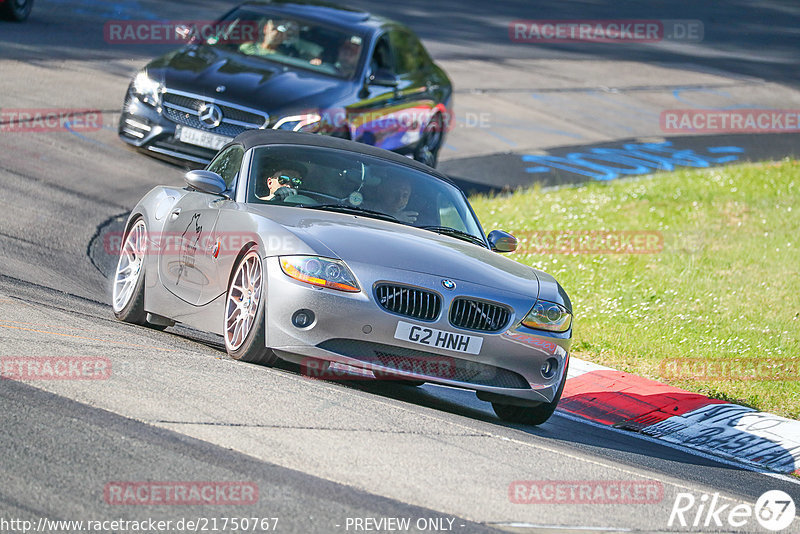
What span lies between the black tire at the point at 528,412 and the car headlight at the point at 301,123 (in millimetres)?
6434

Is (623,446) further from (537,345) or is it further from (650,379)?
(650,379)

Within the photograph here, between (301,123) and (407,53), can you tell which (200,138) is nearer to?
(301,123)

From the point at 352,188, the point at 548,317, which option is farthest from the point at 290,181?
the point at 548,317

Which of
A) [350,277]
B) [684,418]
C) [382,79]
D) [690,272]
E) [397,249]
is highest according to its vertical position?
[382,79]

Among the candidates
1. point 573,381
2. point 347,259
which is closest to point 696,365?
point 573,381

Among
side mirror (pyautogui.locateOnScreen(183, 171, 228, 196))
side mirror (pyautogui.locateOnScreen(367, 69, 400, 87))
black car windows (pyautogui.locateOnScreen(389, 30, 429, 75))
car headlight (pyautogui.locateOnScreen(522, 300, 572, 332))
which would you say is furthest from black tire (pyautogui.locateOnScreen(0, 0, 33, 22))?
car headlight (pyautogui.locateOnScreen(522, 300, 572, 332))

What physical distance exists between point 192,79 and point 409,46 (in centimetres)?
357

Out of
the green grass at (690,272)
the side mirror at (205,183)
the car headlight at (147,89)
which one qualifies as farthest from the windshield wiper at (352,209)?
the car headlight at (147,89)

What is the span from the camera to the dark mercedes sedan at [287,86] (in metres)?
14.1

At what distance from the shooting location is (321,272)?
23.1 ft

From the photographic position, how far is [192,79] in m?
14.3

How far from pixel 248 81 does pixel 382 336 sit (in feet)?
25.8

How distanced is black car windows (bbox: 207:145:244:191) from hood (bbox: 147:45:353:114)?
467 cm

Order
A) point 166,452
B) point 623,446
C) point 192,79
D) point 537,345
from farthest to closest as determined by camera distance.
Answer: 1. point 192,79
2. point 623,446
3. point 537,345
4. point 166,452
